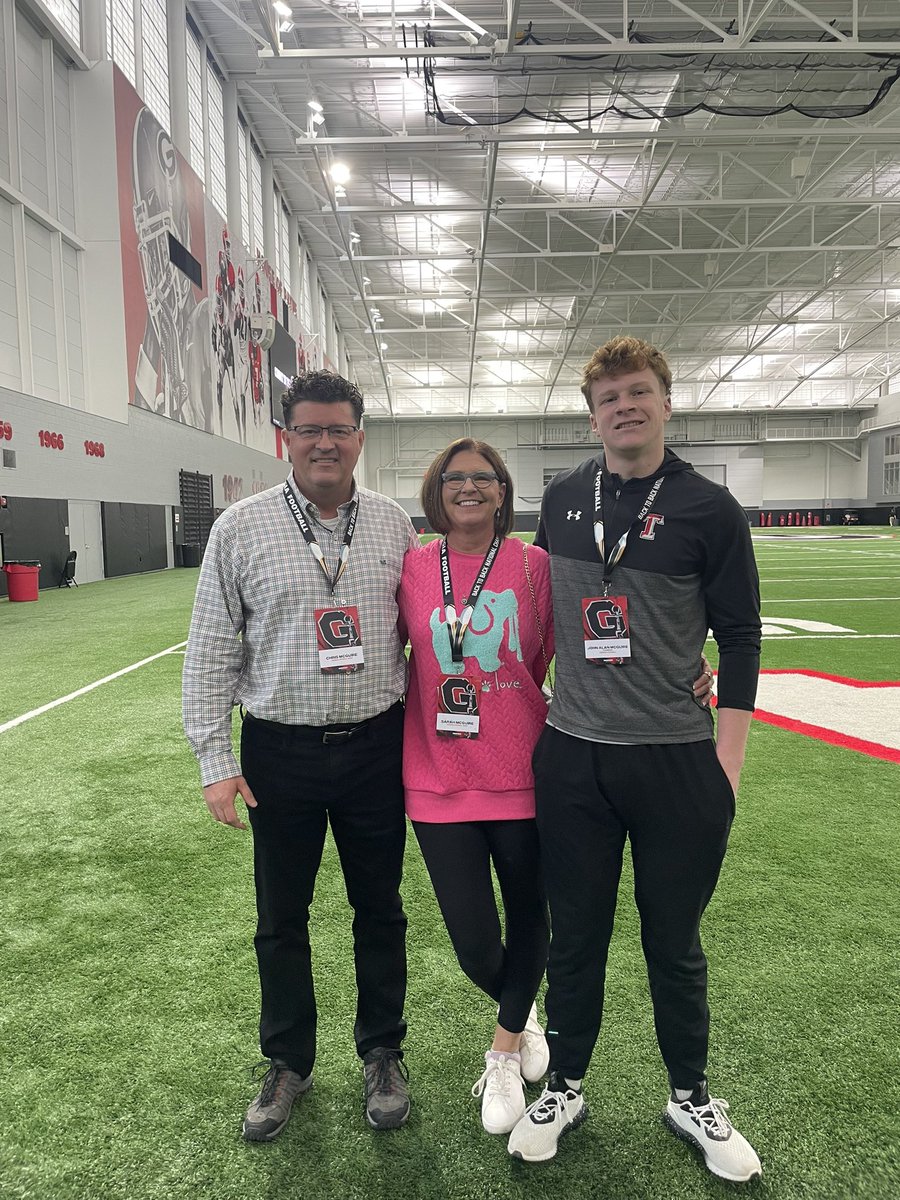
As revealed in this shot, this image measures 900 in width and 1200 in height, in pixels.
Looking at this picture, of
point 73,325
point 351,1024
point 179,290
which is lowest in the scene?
point 351,1024

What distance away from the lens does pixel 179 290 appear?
59.8 feet

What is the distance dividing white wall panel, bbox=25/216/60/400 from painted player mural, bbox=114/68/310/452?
5.09 feet

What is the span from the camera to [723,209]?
25844mm

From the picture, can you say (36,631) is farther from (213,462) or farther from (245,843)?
(213,462)

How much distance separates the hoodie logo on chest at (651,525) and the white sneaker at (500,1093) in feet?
4.50

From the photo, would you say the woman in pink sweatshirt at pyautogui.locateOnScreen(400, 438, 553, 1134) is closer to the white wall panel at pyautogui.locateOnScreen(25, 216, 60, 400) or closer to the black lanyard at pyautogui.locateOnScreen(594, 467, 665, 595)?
the black lanyard at pyautogui.locateOnScreen(594, 467, 665, 595)

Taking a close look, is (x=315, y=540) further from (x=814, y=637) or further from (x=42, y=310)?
(x=42, y=310)

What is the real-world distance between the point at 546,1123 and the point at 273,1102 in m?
0.67

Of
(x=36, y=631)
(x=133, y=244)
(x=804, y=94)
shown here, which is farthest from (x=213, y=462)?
(x=804, y=94)

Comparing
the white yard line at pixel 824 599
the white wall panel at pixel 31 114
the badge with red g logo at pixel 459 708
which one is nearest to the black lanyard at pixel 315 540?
the badge with red g logo at pixel 459 708

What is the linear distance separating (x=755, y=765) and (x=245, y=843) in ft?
9.42

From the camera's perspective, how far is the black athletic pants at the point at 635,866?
1.76 m

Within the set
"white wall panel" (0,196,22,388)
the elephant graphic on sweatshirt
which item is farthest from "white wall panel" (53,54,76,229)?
the elephant graphic on sweatshirt

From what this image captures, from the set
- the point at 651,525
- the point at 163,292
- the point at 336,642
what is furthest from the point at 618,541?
the point at 163,292
